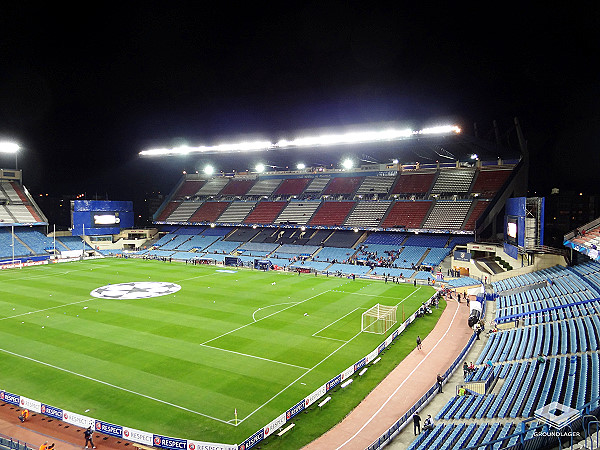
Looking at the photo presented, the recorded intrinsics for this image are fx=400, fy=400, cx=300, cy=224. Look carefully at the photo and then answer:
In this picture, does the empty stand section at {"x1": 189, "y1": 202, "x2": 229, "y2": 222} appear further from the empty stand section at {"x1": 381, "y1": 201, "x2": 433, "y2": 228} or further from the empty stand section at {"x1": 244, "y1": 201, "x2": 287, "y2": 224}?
the empty stand section at {"x1": 381, "y1": 201, "x2": 433, "y2": 228}

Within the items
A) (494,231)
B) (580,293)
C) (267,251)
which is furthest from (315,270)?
(580,293)

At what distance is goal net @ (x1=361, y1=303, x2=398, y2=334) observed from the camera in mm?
28600

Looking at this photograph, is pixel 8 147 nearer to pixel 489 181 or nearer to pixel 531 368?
pixel 489 181

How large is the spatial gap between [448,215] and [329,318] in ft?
116

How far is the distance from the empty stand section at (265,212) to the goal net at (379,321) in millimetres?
45256

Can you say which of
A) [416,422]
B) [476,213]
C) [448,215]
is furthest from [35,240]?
[416,422]

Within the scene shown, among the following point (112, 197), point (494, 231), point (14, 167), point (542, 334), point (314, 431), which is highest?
point (14, 167)

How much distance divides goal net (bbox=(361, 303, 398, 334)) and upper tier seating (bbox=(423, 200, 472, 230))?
30834 millimetres

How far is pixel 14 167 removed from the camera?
75250 millimetres

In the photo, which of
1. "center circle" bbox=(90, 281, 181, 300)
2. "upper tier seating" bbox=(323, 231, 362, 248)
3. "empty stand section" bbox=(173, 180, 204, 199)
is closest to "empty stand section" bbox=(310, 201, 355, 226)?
"upper tier seating" bbox=(323, 231, 362, 248)

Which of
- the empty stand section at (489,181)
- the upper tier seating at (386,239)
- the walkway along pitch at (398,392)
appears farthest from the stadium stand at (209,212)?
the walkway along pitch at (398,392)

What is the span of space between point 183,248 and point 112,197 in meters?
23.7

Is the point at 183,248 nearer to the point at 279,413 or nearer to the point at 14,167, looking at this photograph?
the point at 14,167

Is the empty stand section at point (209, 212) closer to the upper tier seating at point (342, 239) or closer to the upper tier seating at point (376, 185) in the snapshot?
the upper tier seating at point (342, 239)
